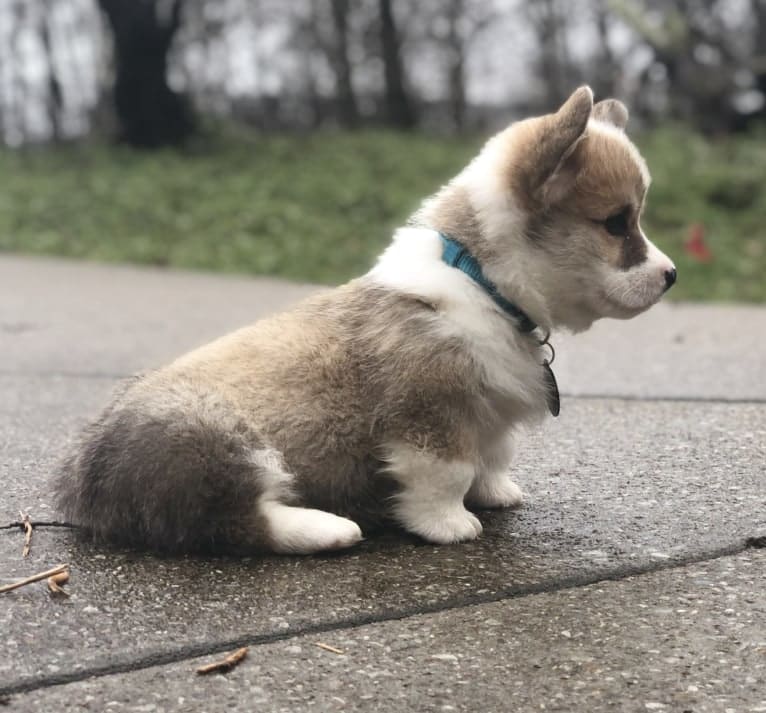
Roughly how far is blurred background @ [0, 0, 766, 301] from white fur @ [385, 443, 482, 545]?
676cm

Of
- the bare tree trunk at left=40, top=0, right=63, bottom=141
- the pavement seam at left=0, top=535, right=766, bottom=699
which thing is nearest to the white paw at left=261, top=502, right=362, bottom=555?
the pavement seam at left=0, top=535, right=766, bottom=699

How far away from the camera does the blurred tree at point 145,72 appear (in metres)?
16.2

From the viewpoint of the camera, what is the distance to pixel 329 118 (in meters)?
20.7

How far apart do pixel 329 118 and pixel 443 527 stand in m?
18.2

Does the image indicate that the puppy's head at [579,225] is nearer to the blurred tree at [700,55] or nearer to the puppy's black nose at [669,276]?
the puppy's black nose at [669,276]

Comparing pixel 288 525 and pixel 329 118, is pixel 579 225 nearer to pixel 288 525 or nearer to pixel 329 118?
pixel 288 525

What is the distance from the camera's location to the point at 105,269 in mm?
10812

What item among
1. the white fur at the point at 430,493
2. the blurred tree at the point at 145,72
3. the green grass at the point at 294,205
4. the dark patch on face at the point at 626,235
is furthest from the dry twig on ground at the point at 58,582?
the blurred tree at the point at 145,72

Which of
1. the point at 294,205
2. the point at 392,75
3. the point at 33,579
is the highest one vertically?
the point at 392,75

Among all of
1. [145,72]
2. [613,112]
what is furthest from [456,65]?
[613,112]

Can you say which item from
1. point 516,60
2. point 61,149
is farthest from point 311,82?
point 61,149

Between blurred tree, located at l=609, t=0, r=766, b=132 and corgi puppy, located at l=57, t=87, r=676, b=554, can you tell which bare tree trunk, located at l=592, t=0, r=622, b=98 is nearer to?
blurred tree, located at l=609, t=0, r=766, b=132

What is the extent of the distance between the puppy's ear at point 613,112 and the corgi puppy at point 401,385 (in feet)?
0.68

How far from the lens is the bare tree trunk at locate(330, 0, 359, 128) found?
2006 cm
